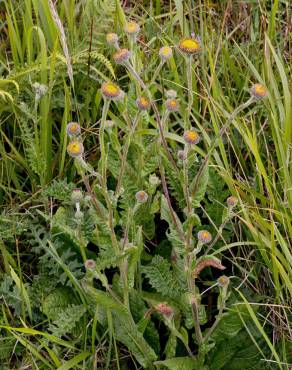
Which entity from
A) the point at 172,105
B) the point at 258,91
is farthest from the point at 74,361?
the point at 258,91

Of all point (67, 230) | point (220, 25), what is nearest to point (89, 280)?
point (67, 230)

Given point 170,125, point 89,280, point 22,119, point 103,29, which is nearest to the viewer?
point 89,280

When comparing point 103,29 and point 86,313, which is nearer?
point 86,313

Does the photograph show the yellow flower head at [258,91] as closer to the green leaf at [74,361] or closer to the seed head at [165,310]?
the seed head at [165,310]

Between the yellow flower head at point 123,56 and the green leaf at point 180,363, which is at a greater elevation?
the yellow flower head at point 123,56

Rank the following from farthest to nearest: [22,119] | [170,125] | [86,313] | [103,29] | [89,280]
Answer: [103,29], [170,125], [22,119], [86,313], [89,280]

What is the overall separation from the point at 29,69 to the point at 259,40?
101 cm

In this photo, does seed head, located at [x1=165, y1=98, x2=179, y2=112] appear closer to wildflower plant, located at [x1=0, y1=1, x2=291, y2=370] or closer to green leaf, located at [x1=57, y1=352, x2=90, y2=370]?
wildflower plant, located at [x1=0, y1=1, x2=291, y2=370]

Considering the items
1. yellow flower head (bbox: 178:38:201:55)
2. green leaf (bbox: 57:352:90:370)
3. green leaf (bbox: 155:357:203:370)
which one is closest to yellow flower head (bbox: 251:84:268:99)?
yellow flower head (bbox: 178:38:201:55)

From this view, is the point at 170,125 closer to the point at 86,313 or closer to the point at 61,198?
the point at 61,198

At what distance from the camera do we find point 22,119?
215 centimetres

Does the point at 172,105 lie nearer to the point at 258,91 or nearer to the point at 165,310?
the point at 258,91

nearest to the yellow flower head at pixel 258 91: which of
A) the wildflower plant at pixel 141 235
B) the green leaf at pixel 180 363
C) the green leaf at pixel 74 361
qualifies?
the wildflower plant at pixel 141 235

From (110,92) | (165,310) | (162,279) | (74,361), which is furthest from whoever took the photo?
(162,279)
